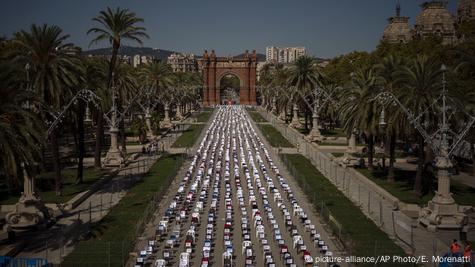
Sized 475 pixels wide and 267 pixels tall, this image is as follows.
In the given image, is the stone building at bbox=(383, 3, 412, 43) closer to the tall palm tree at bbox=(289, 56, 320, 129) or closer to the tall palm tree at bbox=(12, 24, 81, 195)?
the tall palm tree at bbox=(289, 56, 320, 129)

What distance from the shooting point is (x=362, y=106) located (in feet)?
120

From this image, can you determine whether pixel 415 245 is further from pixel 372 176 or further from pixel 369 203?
pixel 372 176

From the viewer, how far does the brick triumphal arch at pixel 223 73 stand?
153875mm

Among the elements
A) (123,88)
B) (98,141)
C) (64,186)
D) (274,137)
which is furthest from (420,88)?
(274,137)

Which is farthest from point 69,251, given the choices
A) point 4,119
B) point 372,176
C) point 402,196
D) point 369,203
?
point 372,176

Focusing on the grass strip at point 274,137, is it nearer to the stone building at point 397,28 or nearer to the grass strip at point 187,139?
Answer: the grass strip at point 187,139

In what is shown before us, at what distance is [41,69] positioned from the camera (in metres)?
30.6

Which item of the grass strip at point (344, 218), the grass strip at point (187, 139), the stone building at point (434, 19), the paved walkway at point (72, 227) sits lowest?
the paved walkway at point (72, 227)

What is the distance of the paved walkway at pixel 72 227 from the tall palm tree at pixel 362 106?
49.9 feet

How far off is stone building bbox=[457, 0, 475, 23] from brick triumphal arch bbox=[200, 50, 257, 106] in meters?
72.8

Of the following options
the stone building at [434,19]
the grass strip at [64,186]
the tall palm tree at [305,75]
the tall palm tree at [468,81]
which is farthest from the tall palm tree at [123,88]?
the stone building at [434,19]

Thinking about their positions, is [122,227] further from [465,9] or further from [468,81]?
[465,9]

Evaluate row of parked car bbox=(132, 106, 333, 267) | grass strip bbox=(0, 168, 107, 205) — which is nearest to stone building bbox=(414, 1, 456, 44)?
row of parked car bbox=(132, 106, 333, 267)

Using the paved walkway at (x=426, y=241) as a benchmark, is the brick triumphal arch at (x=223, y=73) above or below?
above
